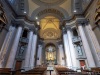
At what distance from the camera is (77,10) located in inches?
516

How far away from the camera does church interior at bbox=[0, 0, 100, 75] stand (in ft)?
28.0

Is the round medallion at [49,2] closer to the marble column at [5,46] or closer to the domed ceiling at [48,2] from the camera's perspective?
the domed ceiling at [48,2]

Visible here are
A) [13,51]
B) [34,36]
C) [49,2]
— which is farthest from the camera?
[49,2]

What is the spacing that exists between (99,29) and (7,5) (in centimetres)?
1062

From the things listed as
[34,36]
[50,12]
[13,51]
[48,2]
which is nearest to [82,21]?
[50,12]

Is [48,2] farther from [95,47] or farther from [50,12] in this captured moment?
[95,47]

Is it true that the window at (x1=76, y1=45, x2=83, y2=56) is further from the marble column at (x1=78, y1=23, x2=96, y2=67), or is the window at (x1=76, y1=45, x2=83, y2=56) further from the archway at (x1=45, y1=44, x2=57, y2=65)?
the archway at (x1=45, y1=44, x2=57, y2=65)

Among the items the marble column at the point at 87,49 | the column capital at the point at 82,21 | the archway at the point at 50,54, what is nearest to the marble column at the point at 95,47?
the marble column at the point at 87,49

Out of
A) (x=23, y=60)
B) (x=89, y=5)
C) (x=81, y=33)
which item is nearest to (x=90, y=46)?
(x=81, y=33)

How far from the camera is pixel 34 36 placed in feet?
47.7

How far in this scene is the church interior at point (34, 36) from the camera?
8.54 m

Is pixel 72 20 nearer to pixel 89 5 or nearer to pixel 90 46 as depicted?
pixel 89 5

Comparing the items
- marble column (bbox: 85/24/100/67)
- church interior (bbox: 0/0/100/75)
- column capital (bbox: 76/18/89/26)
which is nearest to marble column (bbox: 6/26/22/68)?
church interior (bbox: 0/0/100/75)

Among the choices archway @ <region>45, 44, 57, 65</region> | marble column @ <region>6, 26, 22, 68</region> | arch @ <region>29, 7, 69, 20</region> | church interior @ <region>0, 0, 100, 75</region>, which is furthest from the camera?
archway @ <region>45, 44, 57, 65</region>
